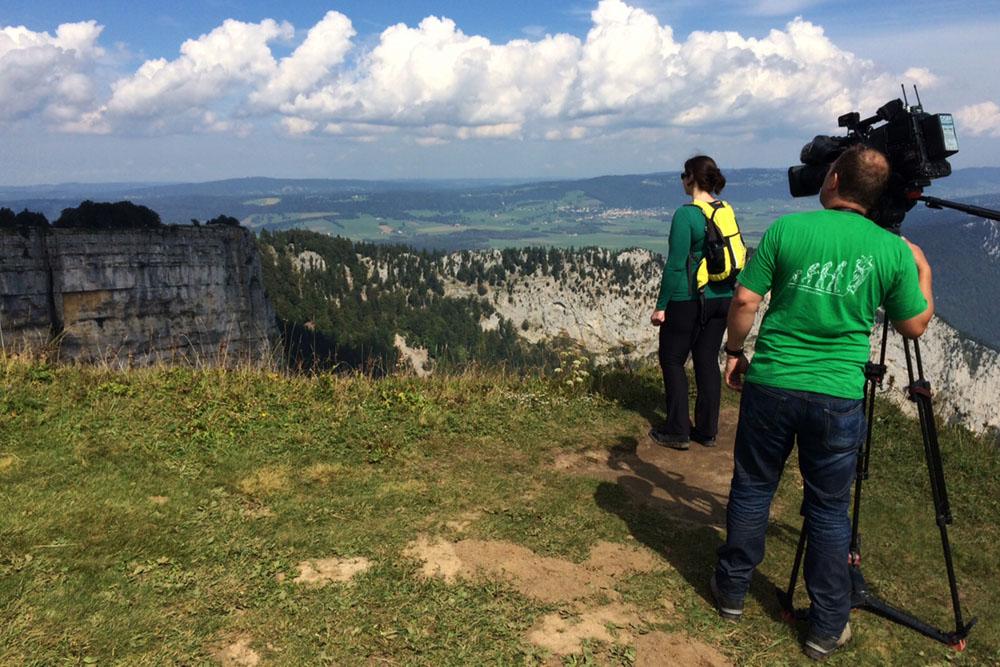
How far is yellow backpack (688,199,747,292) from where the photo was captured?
6.54 m

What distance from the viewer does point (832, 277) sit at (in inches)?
138

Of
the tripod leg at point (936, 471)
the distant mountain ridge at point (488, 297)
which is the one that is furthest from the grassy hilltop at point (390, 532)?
the distant mountain ridge at point (488, 297)

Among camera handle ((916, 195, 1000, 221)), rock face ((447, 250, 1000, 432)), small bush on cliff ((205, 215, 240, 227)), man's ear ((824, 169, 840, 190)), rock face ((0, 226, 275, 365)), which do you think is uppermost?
small bush on cliff ((205, 215, 240, 227))

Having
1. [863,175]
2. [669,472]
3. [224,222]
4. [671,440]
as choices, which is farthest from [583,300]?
[863,175]

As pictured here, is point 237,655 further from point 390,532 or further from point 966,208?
point 966,208

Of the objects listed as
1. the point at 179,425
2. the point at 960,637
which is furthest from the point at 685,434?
the point at 179,425

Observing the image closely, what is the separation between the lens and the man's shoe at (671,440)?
23.9ft

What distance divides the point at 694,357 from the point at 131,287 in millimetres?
45399

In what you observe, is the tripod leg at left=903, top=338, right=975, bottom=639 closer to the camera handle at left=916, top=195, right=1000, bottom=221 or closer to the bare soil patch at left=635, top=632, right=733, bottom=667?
the camera handle at left=916, top=195, right=1000, bottom=221

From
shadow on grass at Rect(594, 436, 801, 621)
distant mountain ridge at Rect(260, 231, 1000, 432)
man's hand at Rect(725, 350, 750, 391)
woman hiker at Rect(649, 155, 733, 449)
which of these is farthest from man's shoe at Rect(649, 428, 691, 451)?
distant mountain ridge at Rect(260, 231, 1000, 432)

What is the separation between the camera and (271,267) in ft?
383

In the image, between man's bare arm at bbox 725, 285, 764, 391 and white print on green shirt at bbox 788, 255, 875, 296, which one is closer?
white print on green shirt at bbox 788, 255, 875, 296

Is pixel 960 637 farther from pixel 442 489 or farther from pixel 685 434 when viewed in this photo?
pixel 442 489

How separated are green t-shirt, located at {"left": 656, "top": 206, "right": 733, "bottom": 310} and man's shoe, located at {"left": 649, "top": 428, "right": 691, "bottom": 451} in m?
1.62
